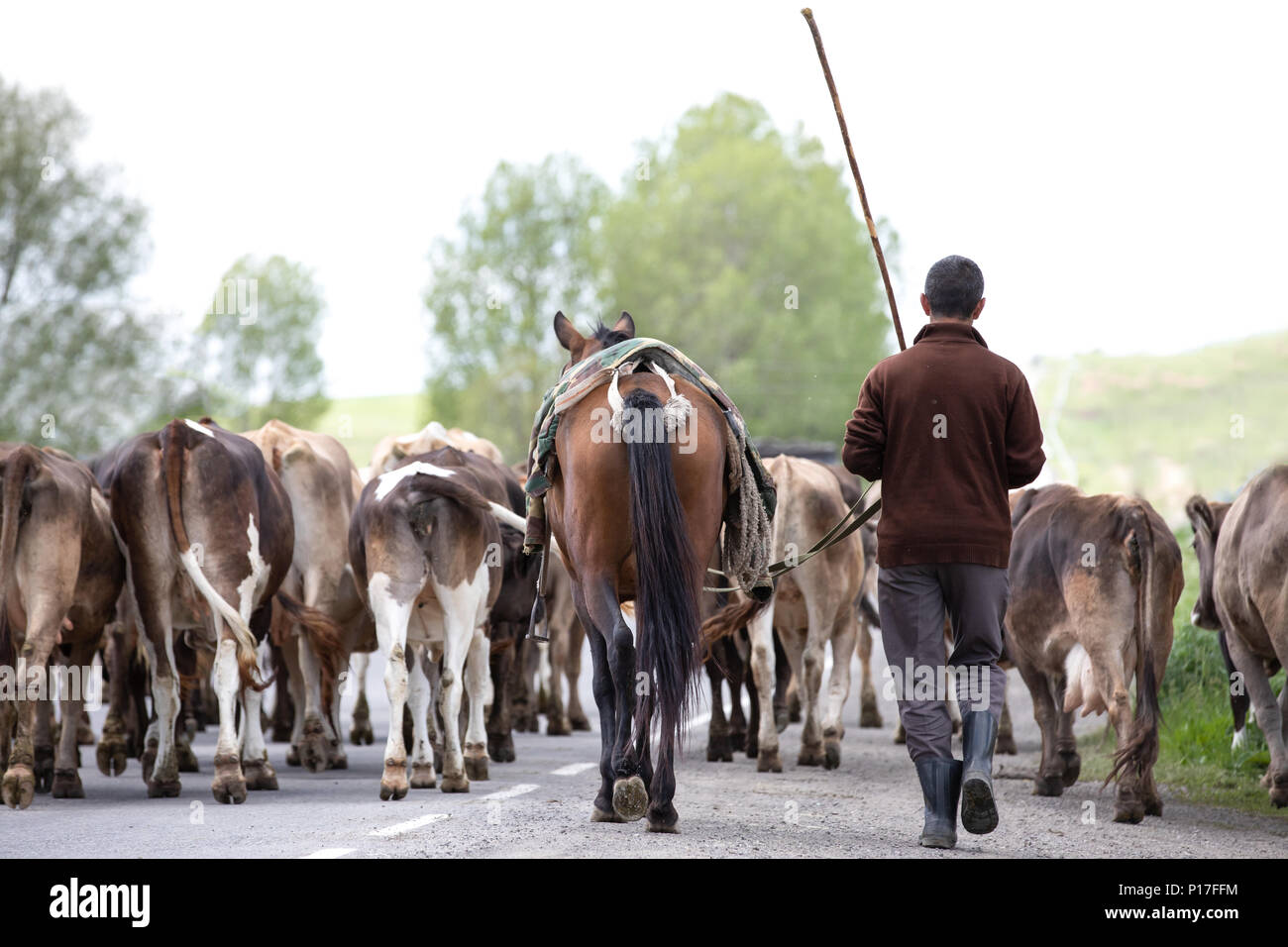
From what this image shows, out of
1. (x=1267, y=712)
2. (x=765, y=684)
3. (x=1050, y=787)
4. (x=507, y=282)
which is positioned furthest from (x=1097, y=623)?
(x=507, y=282)

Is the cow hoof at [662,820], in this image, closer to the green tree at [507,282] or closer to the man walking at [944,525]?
the man walking at [944,525]

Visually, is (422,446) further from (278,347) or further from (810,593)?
(278,347)

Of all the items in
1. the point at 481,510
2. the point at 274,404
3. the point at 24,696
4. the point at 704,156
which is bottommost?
the point at 24,696

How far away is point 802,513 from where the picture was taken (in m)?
13.1

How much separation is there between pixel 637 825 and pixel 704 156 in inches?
1996

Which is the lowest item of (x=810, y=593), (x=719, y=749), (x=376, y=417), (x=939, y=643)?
(x=719, y=749)

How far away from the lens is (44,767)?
443 inches

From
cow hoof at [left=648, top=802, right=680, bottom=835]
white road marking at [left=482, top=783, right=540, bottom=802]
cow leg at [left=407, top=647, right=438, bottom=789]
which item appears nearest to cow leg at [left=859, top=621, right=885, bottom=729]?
white road marking at [left=482, top=783, right=540, bottom=802]

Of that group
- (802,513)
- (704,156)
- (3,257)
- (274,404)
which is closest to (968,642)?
(802,513)

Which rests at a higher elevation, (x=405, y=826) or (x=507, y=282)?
(x=507, y=282)

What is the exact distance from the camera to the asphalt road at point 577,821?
7.60 m

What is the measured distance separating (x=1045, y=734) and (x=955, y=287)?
4.27m

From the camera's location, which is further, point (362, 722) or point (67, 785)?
point (362, 722)

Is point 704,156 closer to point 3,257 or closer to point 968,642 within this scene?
point 3,257
